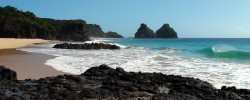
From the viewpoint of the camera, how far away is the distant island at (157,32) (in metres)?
191

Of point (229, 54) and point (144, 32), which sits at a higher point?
point (144, 32)

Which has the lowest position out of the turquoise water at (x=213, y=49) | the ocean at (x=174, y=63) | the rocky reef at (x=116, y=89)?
the turquoise water at (x=213, y=49)

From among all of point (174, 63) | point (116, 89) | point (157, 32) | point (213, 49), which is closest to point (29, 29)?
point (213, 49)

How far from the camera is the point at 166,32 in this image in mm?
191875

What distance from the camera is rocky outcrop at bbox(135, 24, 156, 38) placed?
627 ft

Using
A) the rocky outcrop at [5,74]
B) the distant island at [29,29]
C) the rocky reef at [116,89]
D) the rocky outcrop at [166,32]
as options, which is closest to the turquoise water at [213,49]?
the distant island at [29,29]

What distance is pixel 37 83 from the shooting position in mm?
9047

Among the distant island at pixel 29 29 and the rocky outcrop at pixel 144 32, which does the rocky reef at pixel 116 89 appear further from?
the rocky outcrop at pixel 144 32

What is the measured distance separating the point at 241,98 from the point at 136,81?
102 inches

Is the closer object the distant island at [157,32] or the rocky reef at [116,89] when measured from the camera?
the rocky reef at [116,89]

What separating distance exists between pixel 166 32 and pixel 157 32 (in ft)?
23.9

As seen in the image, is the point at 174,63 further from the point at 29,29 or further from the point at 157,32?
the point at 157,32

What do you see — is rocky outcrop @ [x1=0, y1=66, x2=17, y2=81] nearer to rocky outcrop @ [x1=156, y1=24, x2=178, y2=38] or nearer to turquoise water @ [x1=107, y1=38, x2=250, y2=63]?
turquoise water @ [x1=107, y1=38, x2=250, y2=63]

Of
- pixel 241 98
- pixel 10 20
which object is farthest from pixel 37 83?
pixel 10 20
